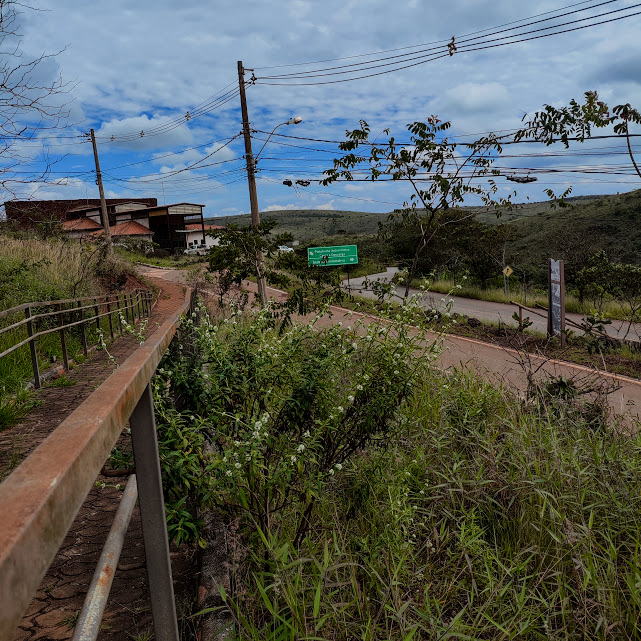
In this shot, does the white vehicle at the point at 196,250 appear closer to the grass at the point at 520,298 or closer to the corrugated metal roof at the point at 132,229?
the corrugated metal roof at the point at 132,229

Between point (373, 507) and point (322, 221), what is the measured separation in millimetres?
116605

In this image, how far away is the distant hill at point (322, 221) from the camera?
104m

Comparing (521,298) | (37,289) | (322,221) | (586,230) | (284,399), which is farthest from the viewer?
(322,221)

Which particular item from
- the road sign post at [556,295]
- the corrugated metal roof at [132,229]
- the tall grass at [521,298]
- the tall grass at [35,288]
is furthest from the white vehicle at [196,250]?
the road sign post at [556,295]

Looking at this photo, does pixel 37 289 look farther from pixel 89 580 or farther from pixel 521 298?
pixel 521 298

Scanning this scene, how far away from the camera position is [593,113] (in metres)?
9.31

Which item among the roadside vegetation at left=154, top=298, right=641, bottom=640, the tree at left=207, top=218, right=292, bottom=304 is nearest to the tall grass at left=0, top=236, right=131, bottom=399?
the tree at left=207, top=218, right=292, bottom=304

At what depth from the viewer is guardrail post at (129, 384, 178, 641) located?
48.0 inches

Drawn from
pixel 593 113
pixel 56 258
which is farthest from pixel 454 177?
pixel 56 258

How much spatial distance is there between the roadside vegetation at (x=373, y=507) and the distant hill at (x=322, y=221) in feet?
312

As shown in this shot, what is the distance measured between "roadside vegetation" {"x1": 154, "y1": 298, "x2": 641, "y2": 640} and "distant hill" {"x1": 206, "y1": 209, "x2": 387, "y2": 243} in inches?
3748

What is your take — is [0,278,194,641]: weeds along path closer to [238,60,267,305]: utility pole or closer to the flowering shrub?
the flowering shrub

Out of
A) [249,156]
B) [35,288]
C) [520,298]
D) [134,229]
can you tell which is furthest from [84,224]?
[35,288]

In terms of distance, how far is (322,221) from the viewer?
11731cm
